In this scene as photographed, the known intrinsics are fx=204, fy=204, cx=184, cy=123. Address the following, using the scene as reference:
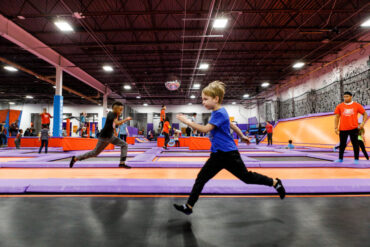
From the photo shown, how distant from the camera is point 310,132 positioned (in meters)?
10.3

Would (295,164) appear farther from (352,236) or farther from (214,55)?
(214,55)

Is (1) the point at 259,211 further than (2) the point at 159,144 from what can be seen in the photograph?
No

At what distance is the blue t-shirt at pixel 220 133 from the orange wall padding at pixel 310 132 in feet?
24.5

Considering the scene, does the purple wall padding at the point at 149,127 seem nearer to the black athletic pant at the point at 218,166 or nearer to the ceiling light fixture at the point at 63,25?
the ceiling light fixture at the point at 63,25

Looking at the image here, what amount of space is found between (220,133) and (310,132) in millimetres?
10370

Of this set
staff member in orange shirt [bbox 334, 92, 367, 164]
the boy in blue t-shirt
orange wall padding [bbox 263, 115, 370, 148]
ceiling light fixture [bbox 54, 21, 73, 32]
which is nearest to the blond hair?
the boy in blue t-shirt

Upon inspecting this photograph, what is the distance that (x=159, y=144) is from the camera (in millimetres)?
10750

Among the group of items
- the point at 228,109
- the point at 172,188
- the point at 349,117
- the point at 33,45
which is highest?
the point at 33,45

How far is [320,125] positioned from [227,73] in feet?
26.8

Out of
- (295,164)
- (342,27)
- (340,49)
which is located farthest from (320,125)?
(295,164)

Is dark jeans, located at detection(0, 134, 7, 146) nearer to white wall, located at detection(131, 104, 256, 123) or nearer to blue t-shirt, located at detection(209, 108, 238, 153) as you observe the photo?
blue t-shirt, located at detection(209, 108, 238, 153)

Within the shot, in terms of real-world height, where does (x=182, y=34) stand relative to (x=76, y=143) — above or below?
above

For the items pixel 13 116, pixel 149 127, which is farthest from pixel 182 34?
pixel 149 127

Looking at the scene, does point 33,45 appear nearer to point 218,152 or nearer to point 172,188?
point 172,188
